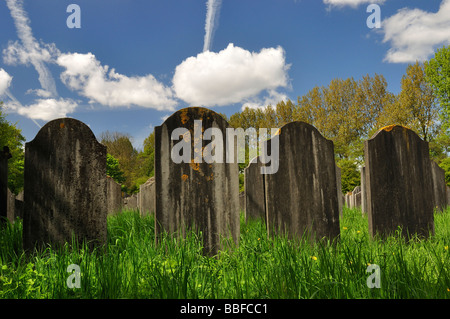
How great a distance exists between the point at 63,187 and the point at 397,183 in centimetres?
395

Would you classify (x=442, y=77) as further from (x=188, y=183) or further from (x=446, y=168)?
(x=188, y=183)

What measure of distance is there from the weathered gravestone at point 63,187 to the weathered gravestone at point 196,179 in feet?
2.08

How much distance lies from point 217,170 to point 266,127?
23.3 metres

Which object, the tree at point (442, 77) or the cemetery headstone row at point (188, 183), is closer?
the cemetery headstone row at point (188, 183)

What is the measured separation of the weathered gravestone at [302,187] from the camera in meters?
3.81

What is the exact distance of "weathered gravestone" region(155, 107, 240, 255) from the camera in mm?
3480

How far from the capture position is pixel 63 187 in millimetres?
3393

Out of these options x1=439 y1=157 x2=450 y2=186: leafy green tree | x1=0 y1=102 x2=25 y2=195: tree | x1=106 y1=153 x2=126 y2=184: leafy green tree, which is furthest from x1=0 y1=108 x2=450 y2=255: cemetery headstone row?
x1=106 y1=153 x2=126 y2=184: leafy green tree

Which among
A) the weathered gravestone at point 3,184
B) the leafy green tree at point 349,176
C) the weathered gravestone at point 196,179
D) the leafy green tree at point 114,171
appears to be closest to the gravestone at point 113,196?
the weathered gravestone at point 3,184

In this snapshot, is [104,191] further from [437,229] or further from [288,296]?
[437,229]

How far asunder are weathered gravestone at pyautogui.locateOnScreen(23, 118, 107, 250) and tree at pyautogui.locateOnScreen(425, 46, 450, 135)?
2061cm
